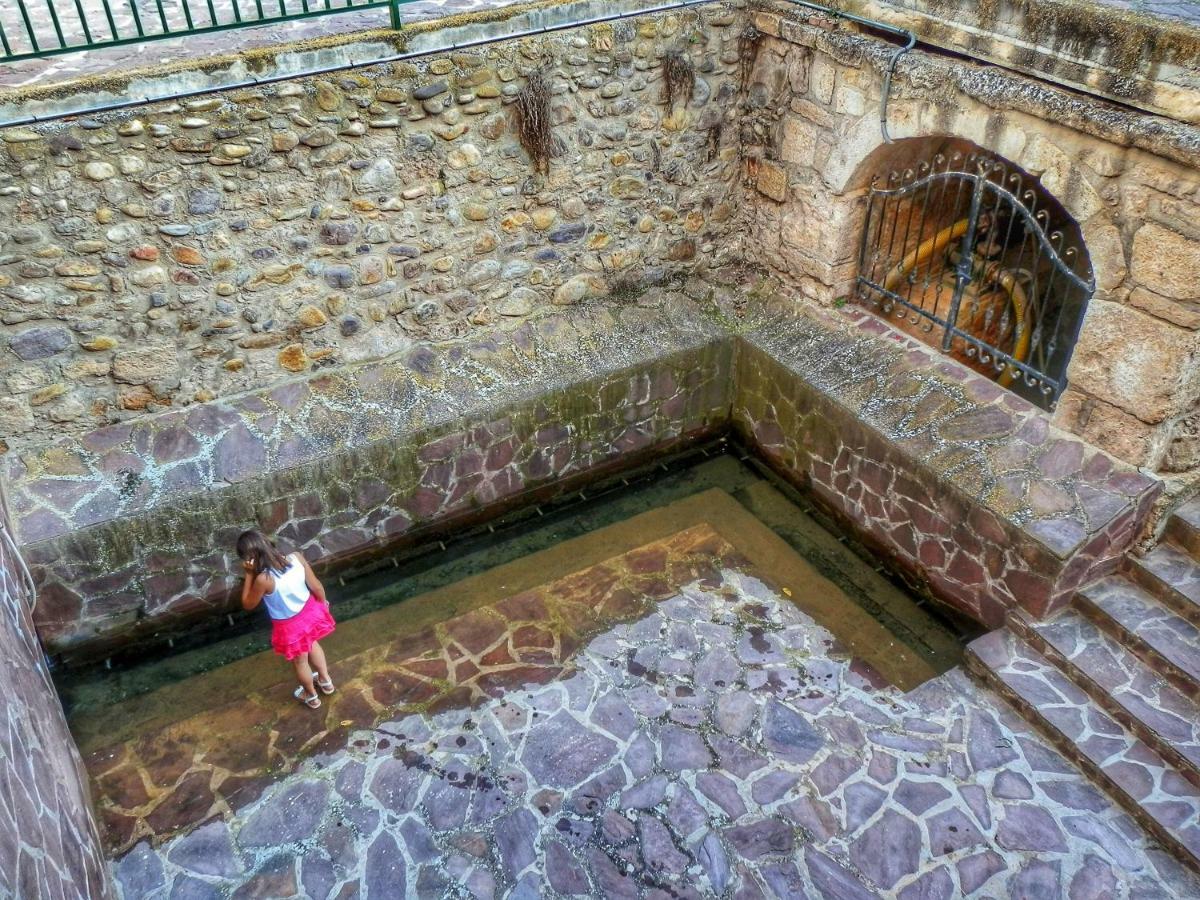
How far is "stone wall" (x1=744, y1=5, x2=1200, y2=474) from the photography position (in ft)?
14.7

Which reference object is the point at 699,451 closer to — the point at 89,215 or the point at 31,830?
the point at 89,215

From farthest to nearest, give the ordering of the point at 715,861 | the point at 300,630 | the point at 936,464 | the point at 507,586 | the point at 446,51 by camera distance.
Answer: the point at 507,586
the point at 936,464
the point at 446,51
the point at 300,630
the point at 715,861

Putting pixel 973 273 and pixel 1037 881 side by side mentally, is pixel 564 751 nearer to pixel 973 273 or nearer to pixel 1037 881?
pixel 1037 881

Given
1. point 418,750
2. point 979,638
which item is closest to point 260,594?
point 418,750

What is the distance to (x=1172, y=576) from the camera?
519 cm

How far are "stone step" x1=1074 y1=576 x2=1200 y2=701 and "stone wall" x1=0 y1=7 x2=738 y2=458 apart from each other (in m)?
3.63

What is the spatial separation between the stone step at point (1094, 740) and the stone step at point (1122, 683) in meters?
0.05

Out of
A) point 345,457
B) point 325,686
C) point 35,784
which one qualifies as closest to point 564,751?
point 325,686

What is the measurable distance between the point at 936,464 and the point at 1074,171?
1753mm

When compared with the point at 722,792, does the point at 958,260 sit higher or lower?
higher

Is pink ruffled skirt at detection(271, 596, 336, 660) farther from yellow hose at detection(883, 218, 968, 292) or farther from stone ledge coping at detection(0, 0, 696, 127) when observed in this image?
yellow hose at detection(883, 218, 968, 292)

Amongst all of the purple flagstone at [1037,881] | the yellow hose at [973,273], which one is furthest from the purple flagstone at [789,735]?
the yellow hose at [973,273]

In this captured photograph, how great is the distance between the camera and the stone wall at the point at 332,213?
15.9 feet

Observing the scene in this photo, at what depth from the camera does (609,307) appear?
265 inches
